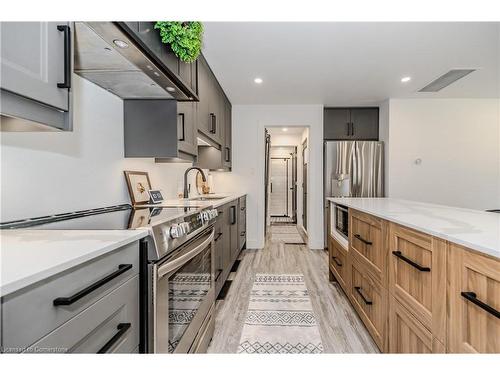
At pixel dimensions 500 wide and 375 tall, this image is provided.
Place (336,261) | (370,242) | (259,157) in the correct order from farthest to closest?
(259,157), (336,261), (370,242)

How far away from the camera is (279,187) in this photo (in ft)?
27.0

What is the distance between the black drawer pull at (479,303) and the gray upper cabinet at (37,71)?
4.78 feet

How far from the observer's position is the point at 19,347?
52cm

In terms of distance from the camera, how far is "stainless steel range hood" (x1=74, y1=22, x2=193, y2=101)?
3.52 feet

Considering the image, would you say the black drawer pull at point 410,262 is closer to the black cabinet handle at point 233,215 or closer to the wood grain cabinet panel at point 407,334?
the wood grain cabinet panel at point 407,334

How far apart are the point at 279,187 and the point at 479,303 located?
7426 mm

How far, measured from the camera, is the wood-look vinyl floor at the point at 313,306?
1.76 meters

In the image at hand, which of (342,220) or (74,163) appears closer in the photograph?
(74,163)

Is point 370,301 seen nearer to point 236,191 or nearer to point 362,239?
point 362,239

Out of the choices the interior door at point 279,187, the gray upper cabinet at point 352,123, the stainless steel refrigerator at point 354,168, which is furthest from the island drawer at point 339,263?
the interior door at point 279,187

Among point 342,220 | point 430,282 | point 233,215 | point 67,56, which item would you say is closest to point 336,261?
point 342,220

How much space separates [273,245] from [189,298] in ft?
11.1
